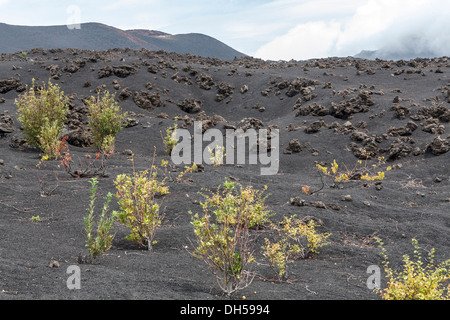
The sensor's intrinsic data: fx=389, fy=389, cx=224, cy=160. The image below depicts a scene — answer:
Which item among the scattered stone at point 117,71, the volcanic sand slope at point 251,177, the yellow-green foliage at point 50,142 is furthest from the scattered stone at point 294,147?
the scattered stone at point 117,71

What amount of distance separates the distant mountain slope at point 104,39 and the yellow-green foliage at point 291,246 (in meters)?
53.7

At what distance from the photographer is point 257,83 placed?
70.5 feet

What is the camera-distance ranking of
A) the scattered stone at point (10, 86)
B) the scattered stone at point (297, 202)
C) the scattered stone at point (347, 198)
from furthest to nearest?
1. the scattered stone at point (10, 86)
2. the scattered stone at point (347, 198)
3. the scattered stone at point (297, 202)

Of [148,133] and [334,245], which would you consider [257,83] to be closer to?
[148,133]

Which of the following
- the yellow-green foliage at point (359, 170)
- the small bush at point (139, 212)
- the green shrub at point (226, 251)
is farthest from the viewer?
the yellow-green foliage at point (359, 170)

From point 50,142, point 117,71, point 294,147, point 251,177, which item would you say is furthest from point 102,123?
point 117,71

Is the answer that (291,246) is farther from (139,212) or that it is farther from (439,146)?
(439,146)

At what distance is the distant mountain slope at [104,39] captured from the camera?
55375 mm

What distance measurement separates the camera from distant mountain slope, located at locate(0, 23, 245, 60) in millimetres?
55375

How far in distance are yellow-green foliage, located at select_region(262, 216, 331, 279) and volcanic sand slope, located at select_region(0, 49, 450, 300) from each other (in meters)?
0.14

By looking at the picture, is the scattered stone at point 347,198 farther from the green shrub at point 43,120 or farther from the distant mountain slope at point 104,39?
the distant mountain slope at point 104,39
